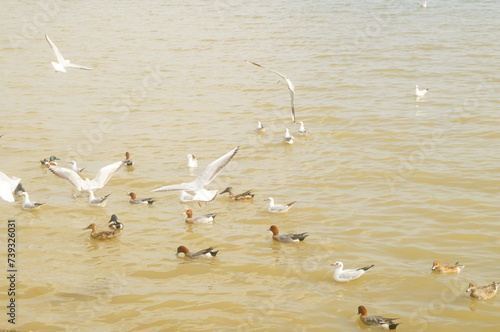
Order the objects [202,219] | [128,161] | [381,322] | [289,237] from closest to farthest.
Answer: [381,322] < [289,237] < [202,219] < [128,161]

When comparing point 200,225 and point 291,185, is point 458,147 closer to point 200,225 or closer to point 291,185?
point 291,185

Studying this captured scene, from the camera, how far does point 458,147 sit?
707 inches

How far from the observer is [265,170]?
17.2m

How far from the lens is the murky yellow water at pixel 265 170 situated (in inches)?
429

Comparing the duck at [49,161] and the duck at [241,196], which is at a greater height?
the duck at [49,161]

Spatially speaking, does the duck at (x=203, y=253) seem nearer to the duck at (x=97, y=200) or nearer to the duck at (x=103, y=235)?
the duck at (x=103, y=235)

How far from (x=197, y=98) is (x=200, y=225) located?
10268mm

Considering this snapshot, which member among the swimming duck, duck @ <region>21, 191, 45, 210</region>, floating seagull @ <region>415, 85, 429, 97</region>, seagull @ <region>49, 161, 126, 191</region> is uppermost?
seagull @ <region>49, 161, 126, 191</region>

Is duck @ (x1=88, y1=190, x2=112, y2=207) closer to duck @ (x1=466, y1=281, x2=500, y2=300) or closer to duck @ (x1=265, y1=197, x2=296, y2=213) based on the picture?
duck @ (x1=265, y1=197, x2=296, y2=213)

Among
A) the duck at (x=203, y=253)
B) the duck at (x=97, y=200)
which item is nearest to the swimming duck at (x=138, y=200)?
the duck at (x=97, y=200)

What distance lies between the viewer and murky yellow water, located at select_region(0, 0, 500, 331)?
10.9 m

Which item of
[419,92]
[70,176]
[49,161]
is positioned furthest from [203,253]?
[419,92]

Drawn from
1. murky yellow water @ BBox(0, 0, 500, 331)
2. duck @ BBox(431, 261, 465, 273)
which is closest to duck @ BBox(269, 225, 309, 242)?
murky yellow water @ BBox(0, 0, 500, 331)

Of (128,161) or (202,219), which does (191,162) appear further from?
(202,219)
